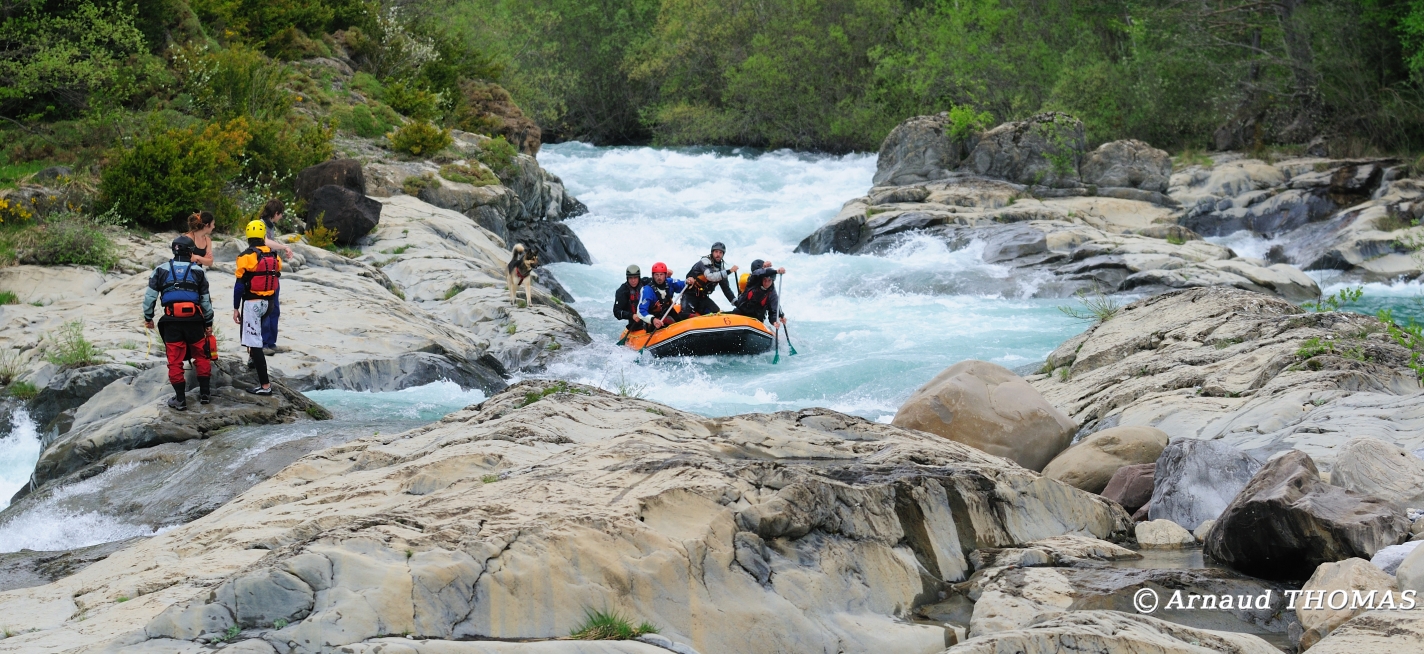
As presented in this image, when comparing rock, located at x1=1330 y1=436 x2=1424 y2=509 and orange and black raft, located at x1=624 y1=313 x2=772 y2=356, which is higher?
rock, located at x1=1330 y1=436 x2=1424 y2=509

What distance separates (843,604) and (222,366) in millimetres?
6359

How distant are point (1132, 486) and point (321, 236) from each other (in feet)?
36.2

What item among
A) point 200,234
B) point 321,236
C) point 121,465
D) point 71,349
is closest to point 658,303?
point 321,236

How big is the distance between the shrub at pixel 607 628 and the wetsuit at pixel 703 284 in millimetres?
10166

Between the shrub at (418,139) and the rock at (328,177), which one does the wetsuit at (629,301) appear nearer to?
the rock at (328,177)

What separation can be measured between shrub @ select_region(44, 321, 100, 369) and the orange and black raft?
585 centimetres

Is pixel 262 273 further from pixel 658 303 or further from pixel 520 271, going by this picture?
pixel 658 303

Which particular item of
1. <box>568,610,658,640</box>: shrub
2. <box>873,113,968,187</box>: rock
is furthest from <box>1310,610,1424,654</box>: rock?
<box>873,113,968,187</box>: rock

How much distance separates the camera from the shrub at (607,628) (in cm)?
347

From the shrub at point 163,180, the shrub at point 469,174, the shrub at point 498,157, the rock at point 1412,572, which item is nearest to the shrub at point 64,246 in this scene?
the shrub at point 163,180

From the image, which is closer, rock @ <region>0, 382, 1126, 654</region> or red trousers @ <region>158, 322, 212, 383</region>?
rock @ <region>0, 382, 1126, 654</region>

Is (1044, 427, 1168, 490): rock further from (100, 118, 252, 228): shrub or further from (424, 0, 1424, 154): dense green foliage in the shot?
(424, 0, 1424, 154): dense green foliage

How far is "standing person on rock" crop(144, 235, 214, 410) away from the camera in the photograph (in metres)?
7.93

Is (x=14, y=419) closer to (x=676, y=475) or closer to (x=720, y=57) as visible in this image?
(x=676, y=475)
